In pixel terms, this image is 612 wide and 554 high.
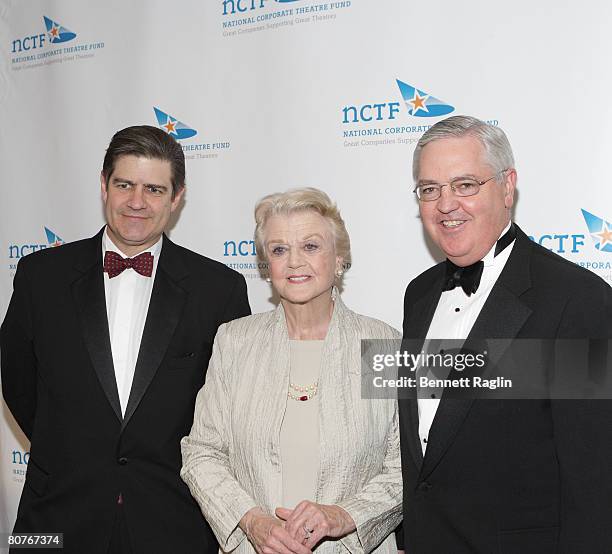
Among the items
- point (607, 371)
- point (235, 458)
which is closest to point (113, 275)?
point (235, 458)

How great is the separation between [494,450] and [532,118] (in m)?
1.59

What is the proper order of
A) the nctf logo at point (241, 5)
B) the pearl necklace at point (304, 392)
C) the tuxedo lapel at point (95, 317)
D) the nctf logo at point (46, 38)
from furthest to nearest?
the nctf logo at point (46, 38), the nctf logo at point (241, 5), the tuxedo lapel at point (95, 317), the pearl necklace at point (304, 392)

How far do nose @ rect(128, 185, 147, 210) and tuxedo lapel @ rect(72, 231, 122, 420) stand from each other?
257 mm

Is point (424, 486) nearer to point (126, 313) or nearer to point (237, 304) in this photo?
point (237, 304)

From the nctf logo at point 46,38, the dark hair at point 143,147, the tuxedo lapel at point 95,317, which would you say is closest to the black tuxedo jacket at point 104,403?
the tuxedo lapel at point 95,317

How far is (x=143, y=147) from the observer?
270 cm

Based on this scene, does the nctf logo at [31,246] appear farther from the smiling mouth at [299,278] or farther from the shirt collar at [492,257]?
the shirt collar at [492,257]

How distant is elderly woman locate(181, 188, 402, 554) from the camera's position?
226cm

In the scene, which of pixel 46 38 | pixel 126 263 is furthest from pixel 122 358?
pixel 46 38

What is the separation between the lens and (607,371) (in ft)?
6.14

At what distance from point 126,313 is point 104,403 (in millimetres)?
349

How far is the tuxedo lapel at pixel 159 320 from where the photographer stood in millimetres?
2570

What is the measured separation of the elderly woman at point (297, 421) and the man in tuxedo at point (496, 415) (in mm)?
154

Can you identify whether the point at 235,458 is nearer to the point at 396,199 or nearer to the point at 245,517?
the point at 245,517
